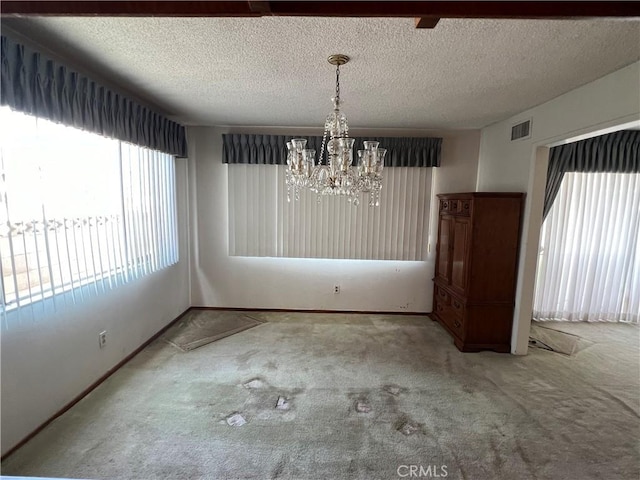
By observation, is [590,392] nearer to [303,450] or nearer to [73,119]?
[303,450]

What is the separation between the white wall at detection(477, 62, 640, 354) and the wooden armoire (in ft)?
0.30

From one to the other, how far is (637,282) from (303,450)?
4583mm

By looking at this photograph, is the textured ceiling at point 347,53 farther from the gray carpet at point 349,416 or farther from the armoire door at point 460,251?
the gray carpet at point 349,416

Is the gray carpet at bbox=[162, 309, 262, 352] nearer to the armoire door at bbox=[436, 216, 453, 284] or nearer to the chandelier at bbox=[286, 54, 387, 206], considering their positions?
the chandelier at bbox=[286, 54, 387, 206]

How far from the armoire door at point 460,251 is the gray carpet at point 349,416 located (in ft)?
2.44

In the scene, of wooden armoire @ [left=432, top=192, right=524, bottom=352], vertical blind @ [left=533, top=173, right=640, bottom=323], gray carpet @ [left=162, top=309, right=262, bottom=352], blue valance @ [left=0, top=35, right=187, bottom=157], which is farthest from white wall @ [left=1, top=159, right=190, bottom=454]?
vertical blind @ [left=533, top=173, right=640, bottom=323]

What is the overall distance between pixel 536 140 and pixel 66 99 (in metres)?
3.74

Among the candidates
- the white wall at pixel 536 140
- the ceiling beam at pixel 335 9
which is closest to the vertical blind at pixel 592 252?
the white wall at pixel 536 140

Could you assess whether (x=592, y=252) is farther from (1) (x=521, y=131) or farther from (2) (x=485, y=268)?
(1) (x=521, y=131)

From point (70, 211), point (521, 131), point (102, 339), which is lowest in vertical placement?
point (102, 339)

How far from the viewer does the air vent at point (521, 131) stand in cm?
281

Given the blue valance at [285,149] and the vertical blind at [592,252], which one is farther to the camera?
the blue valance at [285,149]

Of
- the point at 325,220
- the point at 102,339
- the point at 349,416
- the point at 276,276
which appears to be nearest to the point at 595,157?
the point at 325,220

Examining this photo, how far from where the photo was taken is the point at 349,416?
6.66ft
